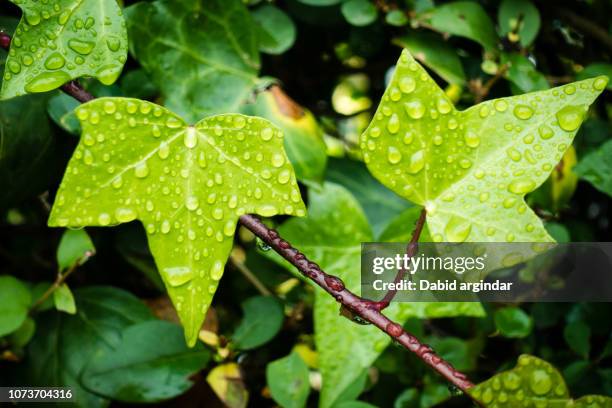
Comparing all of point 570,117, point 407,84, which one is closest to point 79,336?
point 407,84

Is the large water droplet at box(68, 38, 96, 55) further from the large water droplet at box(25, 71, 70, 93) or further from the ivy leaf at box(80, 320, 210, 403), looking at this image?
the ivy leaf at box(80, 320, 210, 403)

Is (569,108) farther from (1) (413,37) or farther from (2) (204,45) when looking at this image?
(2) (204,45)

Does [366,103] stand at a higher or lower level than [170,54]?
lower

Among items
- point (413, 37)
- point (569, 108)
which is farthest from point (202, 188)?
point (413, 37)

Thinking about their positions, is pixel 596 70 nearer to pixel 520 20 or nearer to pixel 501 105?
pixel 520 20

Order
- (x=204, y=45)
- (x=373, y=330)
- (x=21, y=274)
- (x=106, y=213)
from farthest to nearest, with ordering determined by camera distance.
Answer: (x=21, y=274)
(x=204, y=45)
(x=373, y=330)
(x=106, y=213)

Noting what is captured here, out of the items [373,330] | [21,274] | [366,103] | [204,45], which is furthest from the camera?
[366,103]

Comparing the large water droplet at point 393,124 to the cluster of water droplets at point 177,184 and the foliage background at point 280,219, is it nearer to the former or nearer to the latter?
the cluster of water droplets at point 177,184
